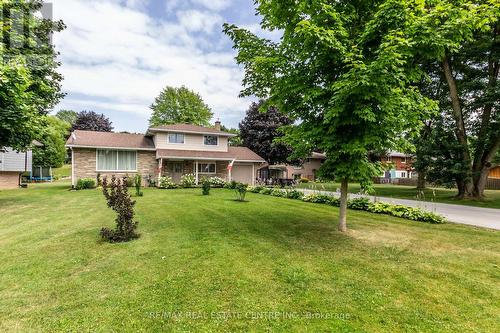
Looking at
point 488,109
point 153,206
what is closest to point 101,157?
point 153,206

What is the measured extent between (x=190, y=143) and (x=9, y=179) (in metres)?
15.9

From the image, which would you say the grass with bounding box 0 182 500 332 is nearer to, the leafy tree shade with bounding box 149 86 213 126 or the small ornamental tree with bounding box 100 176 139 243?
the small ornamental tree with bounding box 100 176 139 243

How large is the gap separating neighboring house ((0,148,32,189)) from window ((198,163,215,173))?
Result: 15425mm

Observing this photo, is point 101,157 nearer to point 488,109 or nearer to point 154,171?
point 154,171

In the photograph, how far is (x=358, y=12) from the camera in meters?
6.67

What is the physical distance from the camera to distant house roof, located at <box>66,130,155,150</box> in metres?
20.8

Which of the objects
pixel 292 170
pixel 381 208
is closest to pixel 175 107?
pixel 292 170

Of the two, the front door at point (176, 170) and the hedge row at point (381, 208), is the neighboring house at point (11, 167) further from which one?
the hedge row at point (381, 208)

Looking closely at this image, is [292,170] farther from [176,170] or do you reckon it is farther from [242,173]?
[176,170]

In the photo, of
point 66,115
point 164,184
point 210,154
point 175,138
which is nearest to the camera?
A: point 164,184

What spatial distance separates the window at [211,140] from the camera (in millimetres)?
25547

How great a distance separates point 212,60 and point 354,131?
53.3 feet

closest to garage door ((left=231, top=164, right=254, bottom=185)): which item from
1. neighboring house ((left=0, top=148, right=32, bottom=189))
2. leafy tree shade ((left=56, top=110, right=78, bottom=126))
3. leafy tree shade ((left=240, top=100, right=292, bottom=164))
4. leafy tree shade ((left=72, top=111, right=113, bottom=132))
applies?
leafy tree shade ((left=240, top=100, right=292, bottom=164))

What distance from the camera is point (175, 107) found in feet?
147
